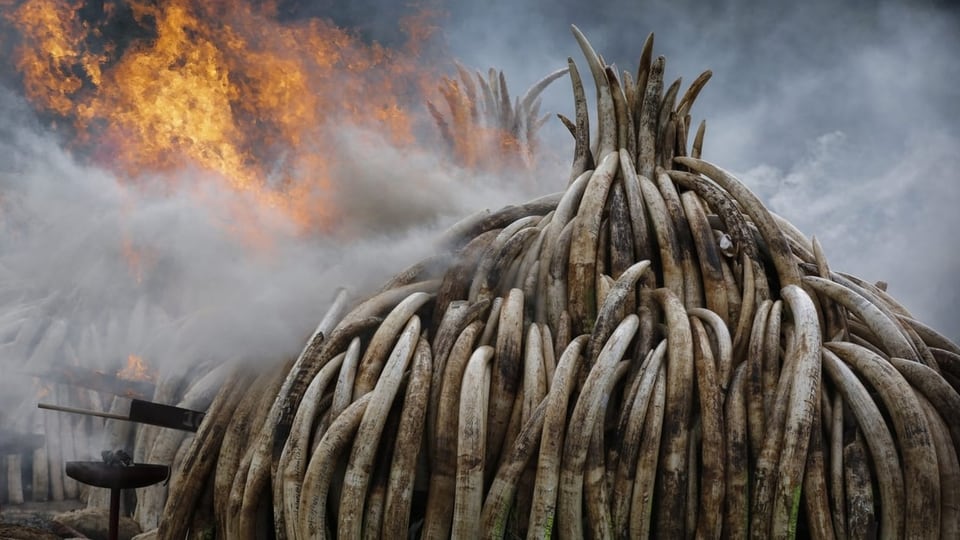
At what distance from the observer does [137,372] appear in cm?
627

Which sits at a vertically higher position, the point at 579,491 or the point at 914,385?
the point at 914,385

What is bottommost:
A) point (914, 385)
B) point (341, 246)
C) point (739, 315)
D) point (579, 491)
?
point (579, 491)

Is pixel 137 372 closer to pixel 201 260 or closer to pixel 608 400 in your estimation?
pixel 201 260

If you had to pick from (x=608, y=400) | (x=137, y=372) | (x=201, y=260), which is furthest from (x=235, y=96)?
(x=608, y=400)

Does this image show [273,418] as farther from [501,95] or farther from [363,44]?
[363,44]

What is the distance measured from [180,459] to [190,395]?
1.33 feet

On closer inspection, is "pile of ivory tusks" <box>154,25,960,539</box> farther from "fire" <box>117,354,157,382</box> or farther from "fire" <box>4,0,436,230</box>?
"fire" <box>4,0,436,230</box>

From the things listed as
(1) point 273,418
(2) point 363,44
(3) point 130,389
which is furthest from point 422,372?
(2) point 363,44

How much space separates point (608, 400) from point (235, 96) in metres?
5.30

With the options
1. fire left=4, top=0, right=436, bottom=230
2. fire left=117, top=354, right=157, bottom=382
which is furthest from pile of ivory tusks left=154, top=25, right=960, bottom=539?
fire left=4, top=0, right=436, bottom=230

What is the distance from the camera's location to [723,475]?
3559mm

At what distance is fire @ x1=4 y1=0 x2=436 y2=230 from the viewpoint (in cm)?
734

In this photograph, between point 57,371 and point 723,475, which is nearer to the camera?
point 723,475

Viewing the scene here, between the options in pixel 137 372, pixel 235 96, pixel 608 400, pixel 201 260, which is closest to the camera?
pixel 608 400
